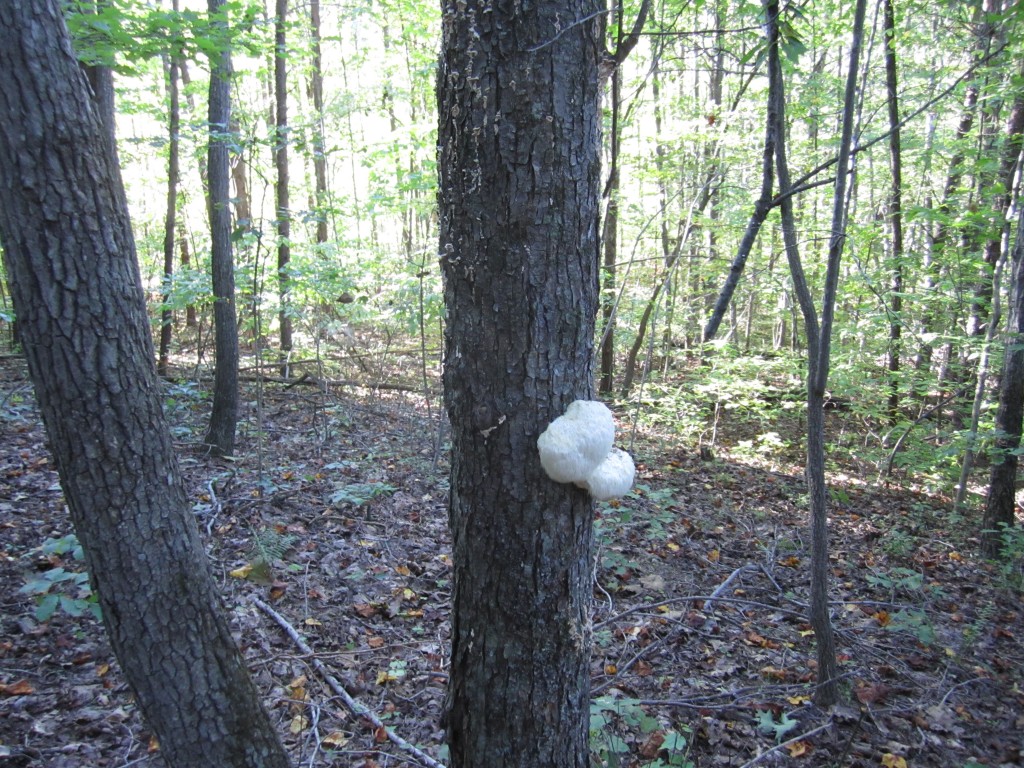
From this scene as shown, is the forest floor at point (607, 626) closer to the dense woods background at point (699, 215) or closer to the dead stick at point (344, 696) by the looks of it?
the dead stick at point (344, 696)

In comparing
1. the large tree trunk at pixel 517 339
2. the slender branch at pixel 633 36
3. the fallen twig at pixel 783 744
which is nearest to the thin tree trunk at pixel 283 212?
the slender branch at pixel 633 36

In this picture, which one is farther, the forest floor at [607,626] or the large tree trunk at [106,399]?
the forest floor at [607,626]

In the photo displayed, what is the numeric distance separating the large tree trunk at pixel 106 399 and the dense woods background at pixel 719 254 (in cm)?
111

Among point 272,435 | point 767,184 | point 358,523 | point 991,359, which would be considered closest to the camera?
point 767,184

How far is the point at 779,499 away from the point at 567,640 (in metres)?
6.43

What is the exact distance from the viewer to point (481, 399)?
4.74 feet

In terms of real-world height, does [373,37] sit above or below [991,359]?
above

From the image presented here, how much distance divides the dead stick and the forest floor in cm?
2

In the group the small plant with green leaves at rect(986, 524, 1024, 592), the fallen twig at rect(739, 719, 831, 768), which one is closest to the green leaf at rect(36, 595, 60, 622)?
the fallen twig at rect(739, 719, 831, 768)

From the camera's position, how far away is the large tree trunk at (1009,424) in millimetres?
5680

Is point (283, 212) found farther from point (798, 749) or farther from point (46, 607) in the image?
point (798, 749)

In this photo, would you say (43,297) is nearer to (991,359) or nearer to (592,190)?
(592,190)

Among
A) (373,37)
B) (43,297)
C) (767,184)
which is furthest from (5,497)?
(373,37)

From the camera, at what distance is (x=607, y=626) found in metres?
3.79
